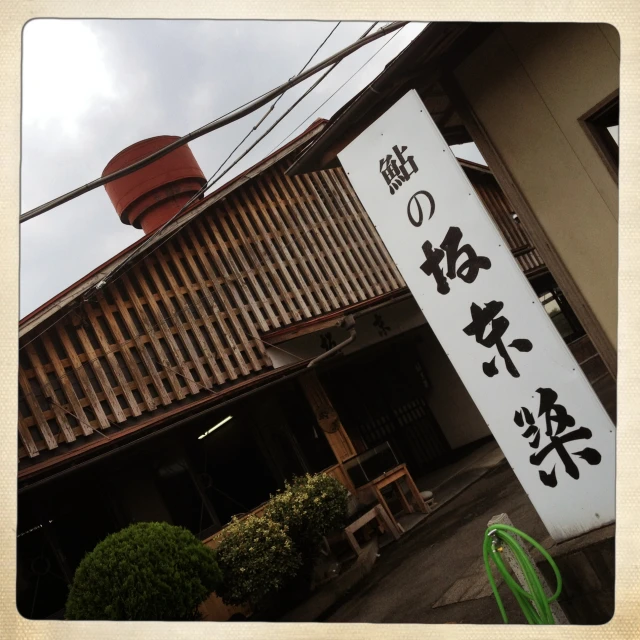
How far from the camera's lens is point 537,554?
13.0ft

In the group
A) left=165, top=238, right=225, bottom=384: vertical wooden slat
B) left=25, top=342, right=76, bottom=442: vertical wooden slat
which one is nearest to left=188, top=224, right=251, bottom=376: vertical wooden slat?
left=165, top=238, right=225, bottom=384: vertical wooden slat

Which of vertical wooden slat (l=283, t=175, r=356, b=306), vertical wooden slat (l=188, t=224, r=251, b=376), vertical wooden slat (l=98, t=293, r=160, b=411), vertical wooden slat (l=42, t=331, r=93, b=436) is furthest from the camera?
vertical wooden slat (l=283, t=175, r=356, b=306)

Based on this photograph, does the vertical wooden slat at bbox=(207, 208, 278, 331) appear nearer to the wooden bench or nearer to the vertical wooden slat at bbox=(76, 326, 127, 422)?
the vertical wooden slat at bbox=(76, 326, 127, 422)

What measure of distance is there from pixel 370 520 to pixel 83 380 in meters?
3.92

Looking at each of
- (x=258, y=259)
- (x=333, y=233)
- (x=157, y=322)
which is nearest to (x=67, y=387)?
(x=157, y=322)

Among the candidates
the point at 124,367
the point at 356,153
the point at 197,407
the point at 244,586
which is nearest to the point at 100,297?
the point at 124,367

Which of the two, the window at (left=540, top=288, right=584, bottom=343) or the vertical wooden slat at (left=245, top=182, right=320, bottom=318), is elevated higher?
the vertical wooden slat at (left=245, top=182, right=320, bottom=318)

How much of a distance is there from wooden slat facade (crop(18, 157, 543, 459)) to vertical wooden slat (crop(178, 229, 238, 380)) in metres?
0.02

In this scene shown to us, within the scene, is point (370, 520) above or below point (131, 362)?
below

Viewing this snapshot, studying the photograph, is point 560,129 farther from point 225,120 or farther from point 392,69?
point 225,120

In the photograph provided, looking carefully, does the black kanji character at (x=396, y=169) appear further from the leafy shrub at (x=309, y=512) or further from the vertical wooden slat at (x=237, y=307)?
the vertical wooden slat at (x=237, y=307)

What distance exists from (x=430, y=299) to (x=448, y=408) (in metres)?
8.05

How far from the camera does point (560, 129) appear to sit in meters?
4.16

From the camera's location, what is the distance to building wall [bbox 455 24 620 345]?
3924 mm
